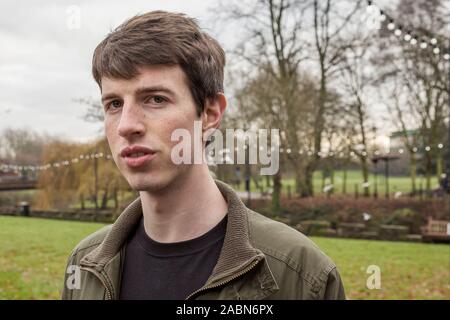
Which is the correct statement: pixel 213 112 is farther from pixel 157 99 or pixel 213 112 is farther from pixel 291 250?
pixel 291 250

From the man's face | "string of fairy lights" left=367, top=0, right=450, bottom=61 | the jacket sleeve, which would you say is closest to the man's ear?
the man's face

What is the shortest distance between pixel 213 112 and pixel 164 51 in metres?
0.31

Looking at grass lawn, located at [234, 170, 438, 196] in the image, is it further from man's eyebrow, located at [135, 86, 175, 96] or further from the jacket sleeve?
man's eyebrow, located at [135, 86, 175, 96]

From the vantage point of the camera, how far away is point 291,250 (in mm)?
1735

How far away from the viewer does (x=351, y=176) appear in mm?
31297

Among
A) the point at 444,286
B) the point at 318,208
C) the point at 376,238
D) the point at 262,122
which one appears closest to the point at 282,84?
the point at 262,122

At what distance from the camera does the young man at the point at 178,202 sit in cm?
165

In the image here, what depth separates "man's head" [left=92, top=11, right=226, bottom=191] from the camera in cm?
164

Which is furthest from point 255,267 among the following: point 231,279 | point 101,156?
point 101,156

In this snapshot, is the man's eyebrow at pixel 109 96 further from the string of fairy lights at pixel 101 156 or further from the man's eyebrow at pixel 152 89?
the string of fairy lights at pixel 101 156

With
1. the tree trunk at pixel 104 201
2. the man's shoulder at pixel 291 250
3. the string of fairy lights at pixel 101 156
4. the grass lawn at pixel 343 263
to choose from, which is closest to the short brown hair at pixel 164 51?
the man's shoulder at pixel 291 250

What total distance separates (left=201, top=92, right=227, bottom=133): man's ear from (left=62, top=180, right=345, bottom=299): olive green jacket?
31cm

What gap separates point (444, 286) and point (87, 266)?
28.4 feet
